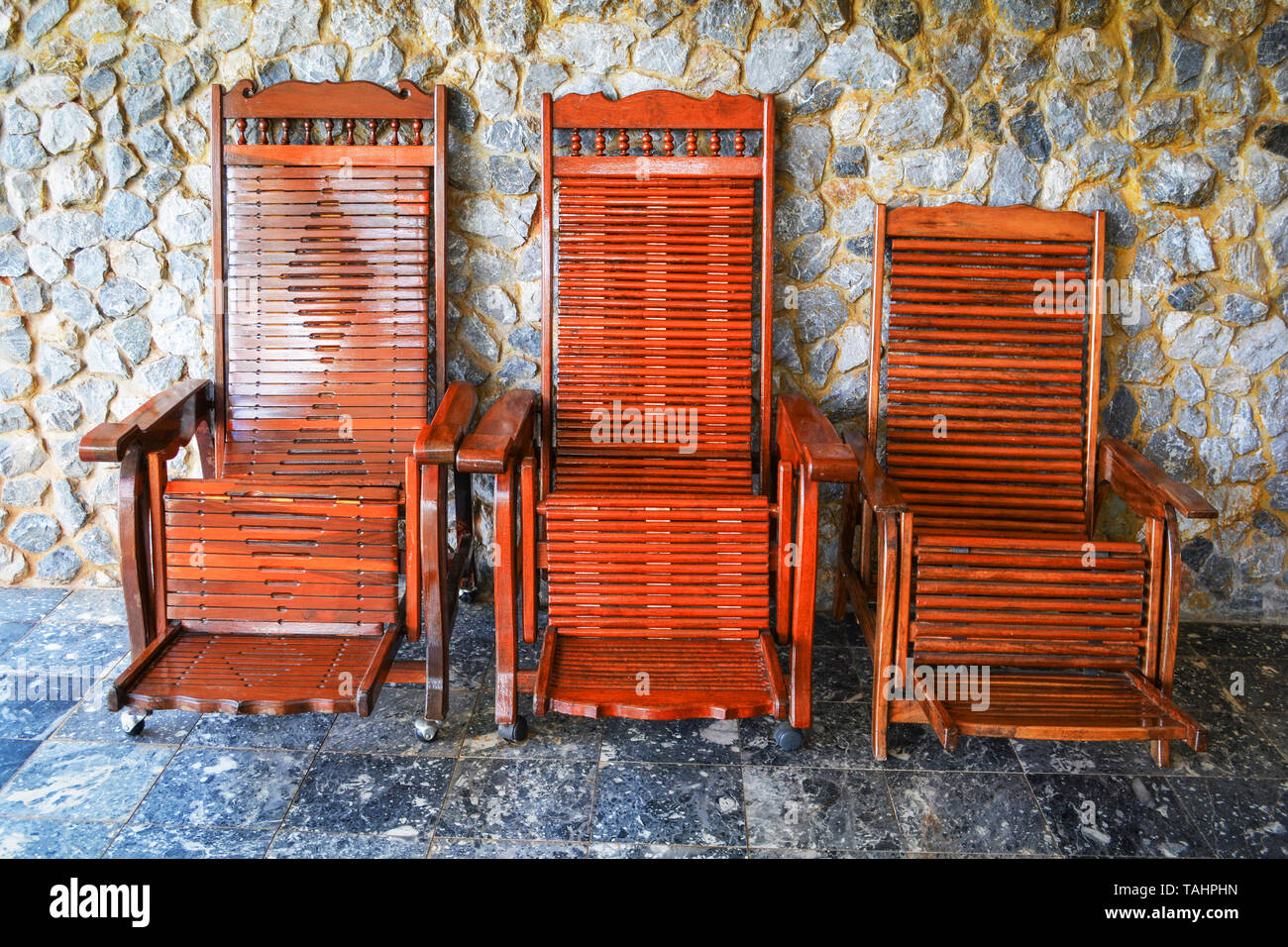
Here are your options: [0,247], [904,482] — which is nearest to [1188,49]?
[904,482]

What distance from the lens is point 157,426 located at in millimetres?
2922

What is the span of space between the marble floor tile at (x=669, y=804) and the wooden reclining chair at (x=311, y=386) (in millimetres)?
781

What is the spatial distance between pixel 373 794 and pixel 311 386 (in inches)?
54.3

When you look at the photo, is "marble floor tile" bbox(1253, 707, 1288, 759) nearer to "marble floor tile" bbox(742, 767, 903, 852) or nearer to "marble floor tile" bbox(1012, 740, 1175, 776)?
"marble floor tile" bbox(1012, 740, 1175, 776)

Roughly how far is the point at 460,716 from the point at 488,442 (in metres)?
0.87

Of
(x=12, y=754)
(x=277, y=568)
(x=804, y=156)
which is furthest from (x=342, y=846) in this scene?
(x=804, y=156)

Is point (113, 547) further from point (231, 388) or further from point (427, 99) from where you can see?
point (427, 99)

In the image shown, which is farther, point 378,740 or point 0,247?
point 0,247

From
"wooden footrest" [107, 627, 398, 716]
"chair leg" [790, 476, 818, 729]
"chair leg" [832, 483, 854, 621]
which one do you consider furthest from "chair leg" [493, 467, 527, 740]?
"chair leg" [832, 483, 854, 621]

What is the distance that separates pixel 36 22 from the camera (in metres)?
3.28

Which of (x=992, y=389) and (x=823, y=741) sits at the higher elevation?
(x=992, y=389)

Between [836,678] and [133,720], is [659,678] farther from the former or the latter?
[133,720]

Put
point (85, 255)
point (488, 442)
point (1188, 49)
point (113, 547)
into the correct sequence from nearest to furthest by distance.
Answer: point (488, 442), point (1188, 49), point (85, 255), point (113, 547)

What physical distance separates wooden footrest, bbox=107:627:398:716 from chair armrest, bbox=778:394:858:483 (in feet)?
4.18
